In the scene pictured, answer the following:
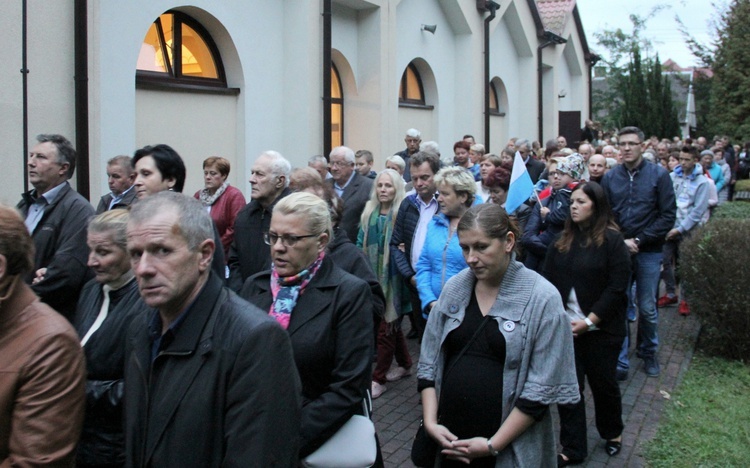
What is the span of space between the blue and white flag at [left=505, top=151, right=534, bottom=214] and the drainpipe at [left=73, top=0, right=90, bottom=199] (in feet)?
14.4

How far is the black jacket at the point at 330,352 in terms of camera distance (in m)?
3.13

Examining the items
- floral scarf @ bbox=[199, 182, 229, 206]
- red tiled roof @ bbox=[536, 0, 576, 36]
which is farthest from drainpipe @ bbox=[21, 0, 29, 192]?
red tiled roof @ bbox=[536, 0, 576, 36]

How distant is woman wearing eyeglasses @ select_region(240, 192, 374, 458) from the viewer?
124 inches

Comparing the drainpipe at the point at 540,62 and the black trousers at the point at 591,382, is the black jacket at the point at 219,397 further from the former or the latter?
the drainpipe at the point at 540,62

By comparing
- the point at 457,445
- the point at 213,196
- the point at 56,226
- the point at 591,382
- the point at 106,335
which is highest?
the point at 213,196

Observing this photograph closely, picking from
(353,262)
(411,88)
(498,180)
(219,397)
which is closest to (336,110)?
(411,88)

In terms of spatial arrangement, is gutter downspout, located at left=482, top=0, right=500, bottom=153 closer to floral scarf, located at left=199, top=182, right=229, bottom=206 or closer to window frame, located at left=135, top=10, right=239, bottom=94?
window frame, located at left=135, top=10, right=239, bottom=94

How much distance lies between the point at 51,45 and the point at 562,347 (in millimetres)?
6397

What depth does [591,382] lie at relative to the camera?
531 centimetres

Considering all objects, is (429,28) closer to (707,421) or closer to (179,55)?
(179,55)

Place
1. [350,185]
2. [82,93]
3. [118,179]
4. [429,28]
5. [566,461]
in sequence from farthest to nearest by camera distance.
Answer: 1. [429,28]
2. [350,185]
3. [82,93]
4. [118,179]
5. [566,461]

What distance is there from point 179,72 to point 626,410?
6846 mm

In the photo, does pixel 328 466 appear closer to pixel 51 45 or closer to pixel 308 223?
pixel 308 223

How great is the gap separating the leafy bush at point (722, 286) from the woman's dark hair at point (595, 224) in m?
2.82
